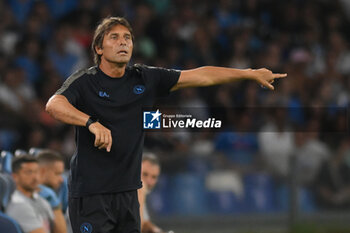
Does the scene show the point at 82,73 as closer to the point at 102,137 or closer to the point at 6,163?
the point at 102,137

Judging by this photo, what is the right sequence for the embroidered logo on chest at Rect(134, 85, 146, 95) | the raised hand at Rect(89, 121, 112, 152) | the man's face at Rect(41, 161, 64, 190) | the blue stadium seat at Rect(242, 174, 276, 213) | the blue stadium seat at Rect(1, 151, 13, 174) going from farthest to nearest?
the blue stadium seat at Rect(242, 174, 276, 213) → the man's face at Rect(41, 161, 64, 190) → the blue stadium seat at Rect(1, 151, 13, 174) → the embroidered logo on chest at Rect(134, 85, 146, 95) → the raised hand at Rect(89, 121, 112, 152)

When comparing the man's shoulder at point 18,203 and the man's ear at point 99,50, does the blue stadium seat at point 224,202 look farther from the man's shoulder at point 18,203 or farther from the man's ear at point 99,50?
the man's ear at point 99,50

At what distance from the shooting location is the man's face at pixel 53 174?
7.63 metres

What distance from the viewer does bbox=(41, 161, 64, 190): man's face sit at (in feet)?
25.0

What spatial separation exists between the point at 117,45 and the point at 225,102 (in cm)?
750

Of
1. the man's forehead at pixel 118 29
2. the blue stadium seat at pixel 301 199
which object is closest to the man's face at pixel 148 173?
the man's forehead at pixel 118 29

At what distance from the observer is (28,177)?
6.93 meters

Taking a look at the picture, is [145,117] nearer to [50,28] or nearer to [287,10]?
[50,28]

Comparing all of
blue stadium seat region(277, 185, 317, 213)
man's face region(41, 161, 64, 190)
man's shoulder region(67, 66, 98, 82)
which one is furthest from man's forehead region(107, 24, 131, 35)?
blue stadium seat region(277, 185, 317, 213)

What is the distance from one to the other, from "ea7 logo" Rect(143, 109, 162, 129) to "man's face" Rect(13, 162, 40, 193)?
2029 millimetres

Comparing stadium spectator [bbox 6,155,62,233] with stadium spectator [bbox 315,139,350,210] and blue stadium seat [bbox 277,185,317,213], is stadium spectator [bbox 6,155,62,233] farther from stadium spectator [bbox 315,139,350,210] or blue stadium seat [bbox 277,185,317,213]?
stadium spectator [bbox 315,139,350,210]

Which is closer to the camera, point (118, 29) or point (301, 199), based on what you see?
point (118, 29)

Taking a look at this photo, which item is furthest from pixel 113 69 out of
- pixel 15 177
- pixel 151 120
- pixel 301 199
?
pixel 301 199

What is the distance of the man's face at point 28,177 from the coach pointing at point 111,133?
1.96 m
